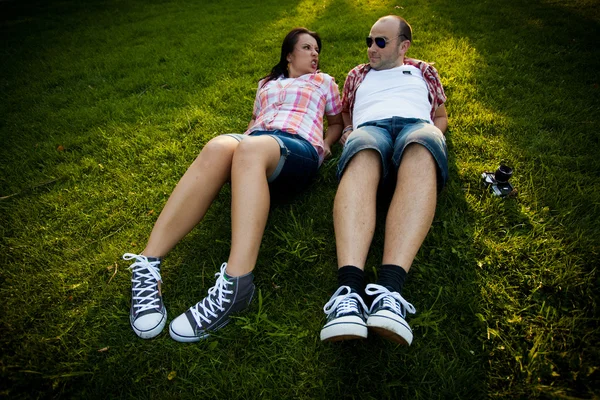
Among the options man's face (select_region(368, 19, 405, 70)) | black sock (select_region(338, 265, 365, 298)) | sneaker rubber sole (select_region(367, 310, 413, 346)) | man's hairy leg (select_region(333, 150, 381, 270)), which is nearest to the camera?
sneaker rubber sole (select_region(367, 310, 413, 346))

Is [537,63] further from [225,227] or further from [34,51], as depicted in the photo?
[34,51]

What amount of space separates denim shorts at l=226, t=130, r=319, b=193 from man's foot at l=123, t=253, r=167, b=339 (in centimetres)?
101

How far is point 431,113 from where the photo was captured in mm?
2783

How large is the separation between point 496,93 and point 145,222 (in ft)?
13.2

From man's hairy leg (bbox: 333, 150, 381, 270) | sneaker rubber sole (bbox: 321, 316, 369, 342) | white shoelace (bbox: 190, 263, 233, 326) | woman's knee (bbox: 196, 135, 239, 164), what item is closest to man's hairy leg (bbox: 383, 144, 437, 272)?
man's hairy leg (bbox: 333, 150, 381, 270)

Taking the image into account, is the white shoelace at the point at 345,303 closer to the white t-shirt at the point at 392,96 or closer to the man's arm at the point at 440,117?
the white t-shirt at the point at 392,96

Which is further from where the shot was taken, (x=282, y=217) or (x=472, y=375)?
(x=282, y=217)

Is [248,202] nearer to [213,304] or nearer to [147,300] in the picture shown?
Answer: [213,304]

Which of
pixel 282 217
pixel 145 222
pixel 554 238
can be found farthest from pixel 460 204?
pixel 145 222

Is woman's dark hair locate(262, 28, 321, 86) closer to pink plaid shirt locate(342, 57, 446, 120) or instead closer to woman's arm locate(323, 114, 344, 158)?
pink plaid shirt locate(342, 57, 446, 120)

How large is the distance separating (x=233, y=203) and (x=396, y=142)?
4.07 feet

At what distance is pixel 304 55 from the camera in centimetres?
298

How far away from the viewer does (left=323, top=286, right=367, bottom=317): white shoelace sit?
1.61 meters

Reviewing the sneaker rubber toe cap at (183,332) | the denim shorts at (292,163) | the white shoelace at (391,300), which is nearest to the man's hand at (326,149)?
the denim shorts at (292,163)
